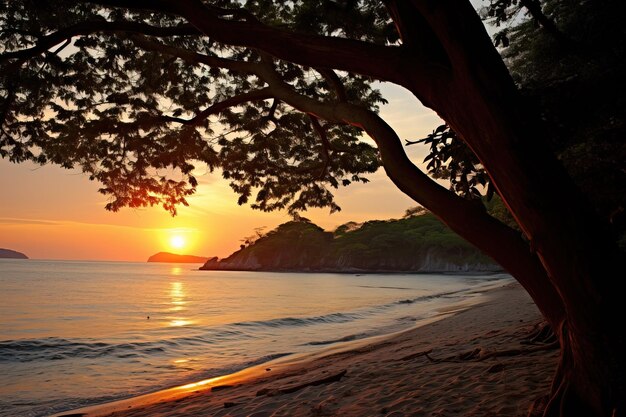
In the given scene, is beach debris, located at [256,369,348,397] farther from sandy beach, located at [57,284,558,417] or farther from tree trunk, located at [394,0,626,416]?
tree trunk, located at [394,0,626,416]

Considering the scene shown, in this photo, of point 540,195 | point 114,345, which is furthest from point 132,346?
point 540,195

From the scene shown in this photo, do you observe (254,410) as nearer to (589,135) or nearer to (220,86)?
(589,135)

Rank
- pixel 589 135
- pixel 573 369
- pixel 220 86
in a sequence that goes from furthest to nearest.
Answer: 1. pixel 220 86
2. pixel 589 135
3. pixel 573 369

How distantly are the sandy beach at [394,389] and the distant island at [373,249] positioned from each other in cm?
11065

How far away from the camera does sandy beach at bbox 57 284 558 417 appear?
4.66m

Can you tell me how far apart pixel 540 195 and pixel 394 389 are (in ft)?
11.6

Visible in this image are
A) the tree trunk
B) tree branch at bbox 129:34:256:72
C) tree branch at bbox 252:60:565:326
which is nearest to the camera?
the tree trunk

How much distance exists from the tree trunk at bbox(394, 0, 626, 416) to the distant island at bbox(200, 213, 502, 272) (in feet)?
375

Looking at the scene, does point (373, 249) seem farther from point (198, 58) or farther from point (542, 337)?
point (198, 58)

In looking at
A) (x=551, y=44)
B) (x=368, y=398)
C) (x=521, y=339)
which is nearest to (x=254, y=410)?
(x=368, y=398)

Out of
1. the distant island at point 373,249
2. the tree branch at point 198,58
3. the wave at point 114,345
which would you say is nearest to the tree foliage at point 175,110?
the tree branch at point 198,58

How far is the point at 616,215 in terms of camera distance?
384 cm

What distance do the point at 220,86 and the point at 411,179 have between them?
6.99 m

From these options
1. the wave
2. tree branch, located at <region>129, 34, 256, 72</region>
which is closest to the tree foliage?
tree branch, located at <region>129, 34, 256, 72</region>
